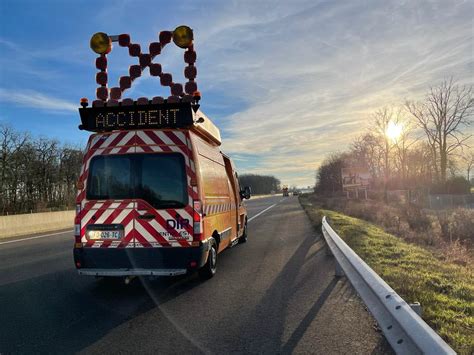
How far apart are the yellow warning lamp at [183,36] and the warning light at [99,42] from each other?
1.30 meters

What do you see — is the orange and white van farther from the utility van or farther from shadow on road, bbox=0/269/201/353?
shadow on road, bbox=0/269/201/353

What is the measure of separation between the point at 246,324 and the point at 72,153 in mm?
58759

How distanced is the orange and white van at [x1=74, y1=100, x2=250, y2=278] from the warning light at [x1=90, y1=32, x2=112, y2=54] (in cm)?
177

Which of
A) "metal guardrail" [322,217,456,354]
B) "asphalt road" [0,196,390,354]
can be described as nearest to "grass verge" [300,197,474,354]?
"asphalt road" [0,196,390,354]

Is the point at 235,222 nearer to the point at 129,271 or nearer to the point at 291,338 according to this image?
the point at 129,271

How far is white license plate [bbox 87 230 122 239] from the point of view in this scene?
21.1 feet

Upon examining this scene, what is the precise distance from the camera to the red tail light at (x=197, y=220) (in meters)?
6.41

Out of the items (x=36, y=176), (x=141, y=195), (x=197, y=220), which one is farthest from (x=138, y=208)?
(x=36, y=176)

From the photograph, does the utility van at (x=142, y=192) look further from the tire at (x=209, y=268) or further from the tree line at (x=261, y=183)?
the tree line at (x=261, y=183)

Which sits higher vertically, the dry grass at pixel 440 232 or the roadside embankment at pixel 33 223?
the roadside embankment at pixel 33 223

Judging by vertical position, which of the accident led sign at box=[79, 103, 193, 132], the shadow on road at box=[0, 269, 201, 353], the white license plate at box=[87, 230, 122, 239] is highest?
the accident led sign at box=[79, 103, 193, 132]

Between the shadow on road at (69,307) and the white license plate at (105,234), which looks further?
the white license plate at (105,234)

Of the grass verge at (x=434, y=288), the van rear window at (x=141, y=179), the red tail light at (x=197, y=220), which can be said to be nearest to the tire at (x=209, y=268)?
the red tail light at (x=197, y=220)

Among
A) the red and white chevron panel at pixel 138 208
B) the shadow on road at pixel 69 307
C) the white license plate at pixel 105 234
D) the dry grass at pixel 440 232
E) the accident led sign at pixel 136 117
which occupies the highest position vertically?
the accident led sign at pixel 136 117
